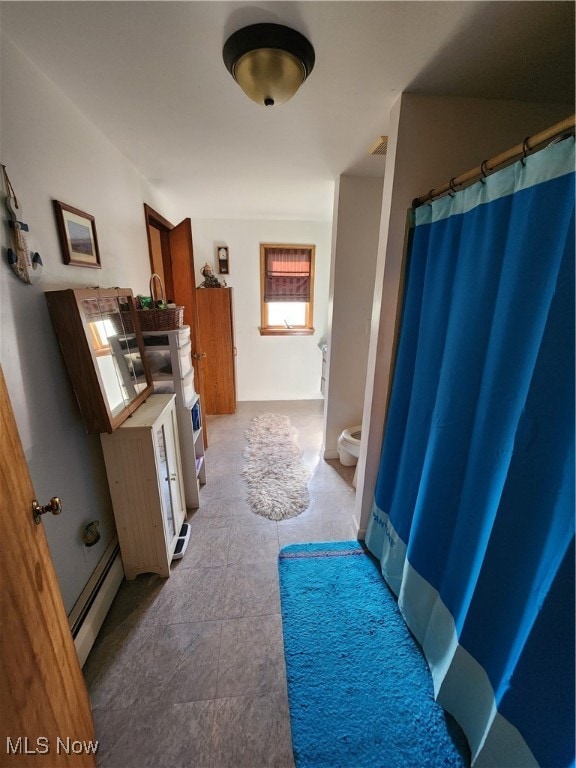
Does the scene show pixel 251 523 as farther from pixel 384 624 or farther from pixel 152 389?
pixel 152 389

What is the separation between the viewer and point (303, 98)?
127cm

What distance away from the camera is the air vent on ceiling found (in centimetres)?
159

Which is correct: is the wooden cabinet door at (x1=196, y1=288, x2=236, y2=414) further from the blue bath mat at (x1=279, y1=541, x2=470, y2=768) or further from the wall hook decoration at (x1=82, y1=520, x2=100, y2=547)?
the blue bath mat at (x1=279, y1=541, x2=470, y2=768)

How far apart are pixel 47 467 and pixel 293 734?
4.33ft

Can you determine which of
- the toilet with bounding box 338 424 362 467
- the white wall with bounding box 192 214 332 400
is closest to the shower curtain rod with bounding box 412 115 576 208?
the toilet with bounding box 338 424 362 467

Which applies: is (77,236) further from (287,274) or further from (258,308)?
(287,274)

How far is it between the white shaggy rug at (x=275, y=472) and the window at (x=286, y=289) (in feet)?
4.51

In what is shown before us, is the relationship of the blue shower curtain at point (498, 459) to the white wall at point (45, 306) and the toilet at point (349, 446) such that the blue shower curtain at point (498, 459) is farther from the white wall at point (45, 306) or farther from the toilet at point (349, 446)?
the white wall at point (45, 306)

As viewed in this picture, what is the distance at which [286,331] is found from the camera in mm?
3967

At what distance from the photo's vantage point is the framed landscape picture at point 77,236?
1.23m

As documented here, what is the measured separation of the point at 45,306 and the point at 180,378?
831 millimetres

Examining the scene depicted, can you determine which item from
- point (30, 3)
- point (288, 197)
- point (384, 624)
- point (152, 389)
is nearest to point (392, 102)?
point (30, 3)

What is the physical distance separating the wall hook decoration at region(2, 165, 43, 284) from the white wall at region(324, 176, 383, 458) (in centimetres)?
189

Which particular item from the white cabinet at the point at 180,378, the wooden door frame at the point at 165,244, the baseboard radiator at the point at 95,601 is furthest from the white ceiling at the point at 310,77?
the baseboard radiator at the point at 95,601
